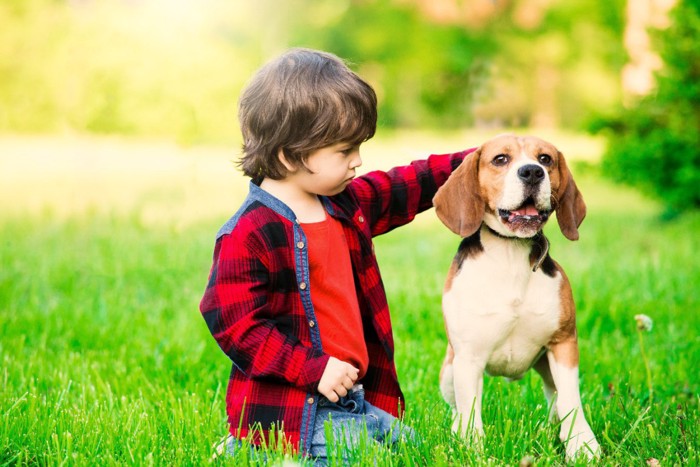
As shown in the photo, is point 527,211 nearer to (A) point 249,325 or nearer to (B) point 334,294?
(B) point 334,294

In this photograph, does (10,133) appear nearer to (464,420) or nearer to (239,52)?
(239,52)

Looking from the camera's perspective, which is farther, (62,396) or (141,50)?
(141,50)

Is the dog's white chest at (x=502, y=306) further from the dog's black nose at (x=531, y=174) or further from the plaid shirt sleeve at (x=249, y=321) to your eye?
the plaid shirt sleeve at (x=249, y=321)

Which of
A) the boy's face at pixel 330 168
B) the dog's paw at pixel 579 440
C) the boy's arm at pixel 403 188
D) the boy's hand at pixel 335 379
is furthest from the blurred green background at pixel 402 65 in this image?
the dog's paw at pixel 579 440

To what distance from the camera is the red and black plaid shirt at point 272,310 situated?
10.0 feet

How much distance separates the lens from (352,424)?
321cm

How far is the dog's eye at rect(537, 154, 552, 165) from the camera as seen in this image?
3279 millimetres

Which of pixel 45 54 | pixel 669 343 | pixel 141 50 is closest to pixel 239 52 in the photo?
pixel 141 50

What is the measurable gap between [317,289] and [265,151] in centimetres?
60

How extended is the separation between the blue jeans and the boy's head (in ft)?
3.19

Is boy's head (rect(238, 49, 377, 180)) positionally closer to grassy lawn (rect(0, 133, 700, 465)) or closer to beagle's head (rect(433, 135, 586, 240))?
beagle's head (rect(433, 135, 586, 240))

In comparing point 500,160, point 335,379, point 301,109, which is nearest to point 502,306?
point 500,160

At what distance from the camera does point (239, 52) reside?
37.9m

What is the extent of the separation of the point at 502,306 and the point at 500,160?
60 cm
